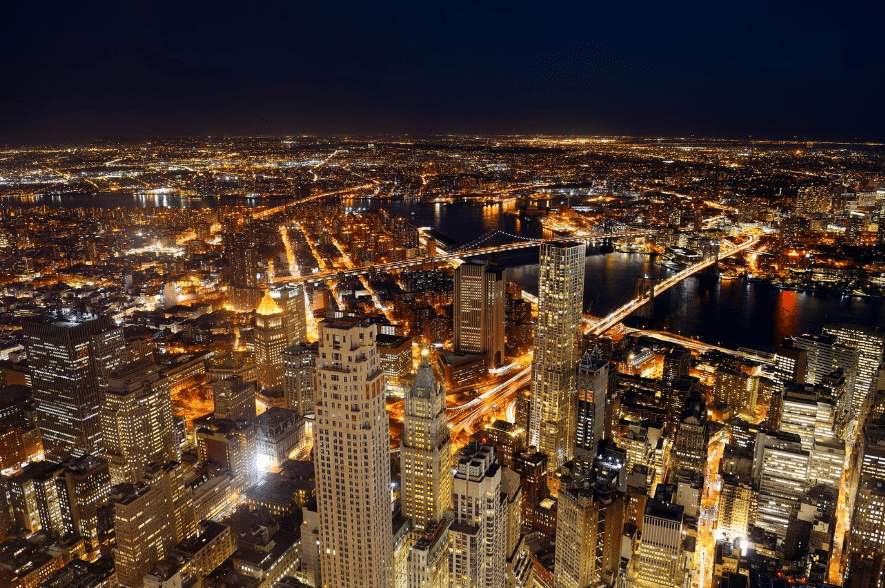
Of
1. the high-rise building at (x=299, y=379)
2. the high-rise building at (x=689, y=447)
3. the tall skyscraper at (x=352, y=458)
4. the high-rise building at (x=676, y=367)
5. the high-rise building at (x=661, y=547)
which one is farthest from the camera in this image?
the high-rise building at (x=676, y=367)

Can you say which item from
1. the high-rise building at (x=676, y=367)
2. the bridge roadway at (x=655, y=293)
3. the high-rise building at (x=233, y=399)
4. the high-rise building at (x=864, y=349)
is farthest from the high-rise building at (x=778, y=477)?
the high-rise building at (x=233, y=399)

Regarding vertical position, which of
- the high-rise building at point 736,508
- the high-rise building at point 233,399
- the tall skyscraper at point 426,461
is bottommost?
the high-rise building at point 736,508

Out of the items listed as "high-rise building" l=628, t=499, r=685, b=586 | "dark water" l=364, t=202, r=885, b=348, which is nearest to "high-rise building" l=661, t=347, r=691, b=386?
"dark water" l=364, t=202, r=885, b=348

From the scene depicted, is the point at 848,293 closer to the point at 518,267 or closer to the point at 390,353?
the point at 518,267

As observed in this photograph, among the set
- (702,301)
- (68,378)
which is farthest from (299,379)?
(702,301)

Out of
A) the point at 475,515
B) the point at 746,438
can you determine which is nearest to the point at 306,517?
the point at 475,515

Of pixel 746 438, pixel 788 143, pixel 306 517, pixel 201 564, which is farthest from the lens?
pixel 788 143

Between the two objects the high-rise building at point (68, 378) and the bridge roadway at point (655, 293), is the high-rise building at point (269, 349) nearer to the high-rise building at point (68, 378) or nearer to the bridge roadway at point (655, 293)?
the high-rise building at point (68, 378)
